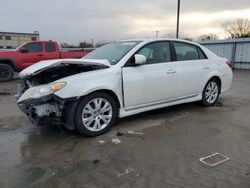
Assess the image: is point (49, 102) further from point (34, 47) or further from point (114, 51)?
point (34, 47)

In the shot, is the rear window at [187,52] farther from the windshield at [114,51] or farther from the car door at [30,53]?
the car door at [30,53]

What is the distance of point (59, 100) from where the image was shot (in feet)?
11.5

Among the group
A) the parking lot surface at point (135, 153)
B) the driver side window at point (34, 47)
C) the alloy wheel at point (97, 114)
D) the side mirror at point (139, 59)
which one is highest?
the driver side window at point (34, 47)

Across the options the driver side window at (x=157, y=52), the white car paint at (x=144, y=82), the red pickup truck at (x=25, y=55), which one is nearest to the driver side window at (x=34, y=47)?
the red pickup truck at (x=25, y=55)

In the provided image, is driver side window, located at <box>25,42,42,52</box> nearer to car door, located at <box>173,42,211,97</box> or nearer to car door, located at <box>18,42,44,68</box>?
car door, located at <box>18,42,44,68</box>

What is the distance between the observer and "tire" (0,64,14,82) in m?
10.7

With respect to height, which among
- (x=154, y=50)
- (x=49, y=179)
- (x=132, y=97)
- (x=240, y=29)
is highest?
(x=240, y=29)

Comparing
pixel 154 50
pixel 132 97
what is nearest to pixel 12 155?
pixel 132 97

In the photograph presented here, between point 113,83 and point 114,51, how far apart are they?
0.95m

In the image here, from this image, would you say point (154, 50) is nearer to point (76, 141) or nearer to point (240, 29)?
point (76, 141)

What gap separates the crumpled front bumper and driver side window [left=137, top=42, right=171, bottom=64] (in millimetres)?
1671

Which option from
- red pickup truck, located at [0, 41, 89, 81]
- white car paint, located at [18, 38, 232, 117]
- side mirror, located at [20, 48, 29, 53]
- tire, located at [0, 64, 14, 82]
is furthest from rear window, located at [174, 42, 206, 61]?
tire, located at [0, 64, 14, 82]

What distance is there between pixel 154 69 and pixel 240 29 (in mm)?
40518

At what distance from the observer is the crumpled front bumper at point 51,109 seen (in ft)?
11.5
